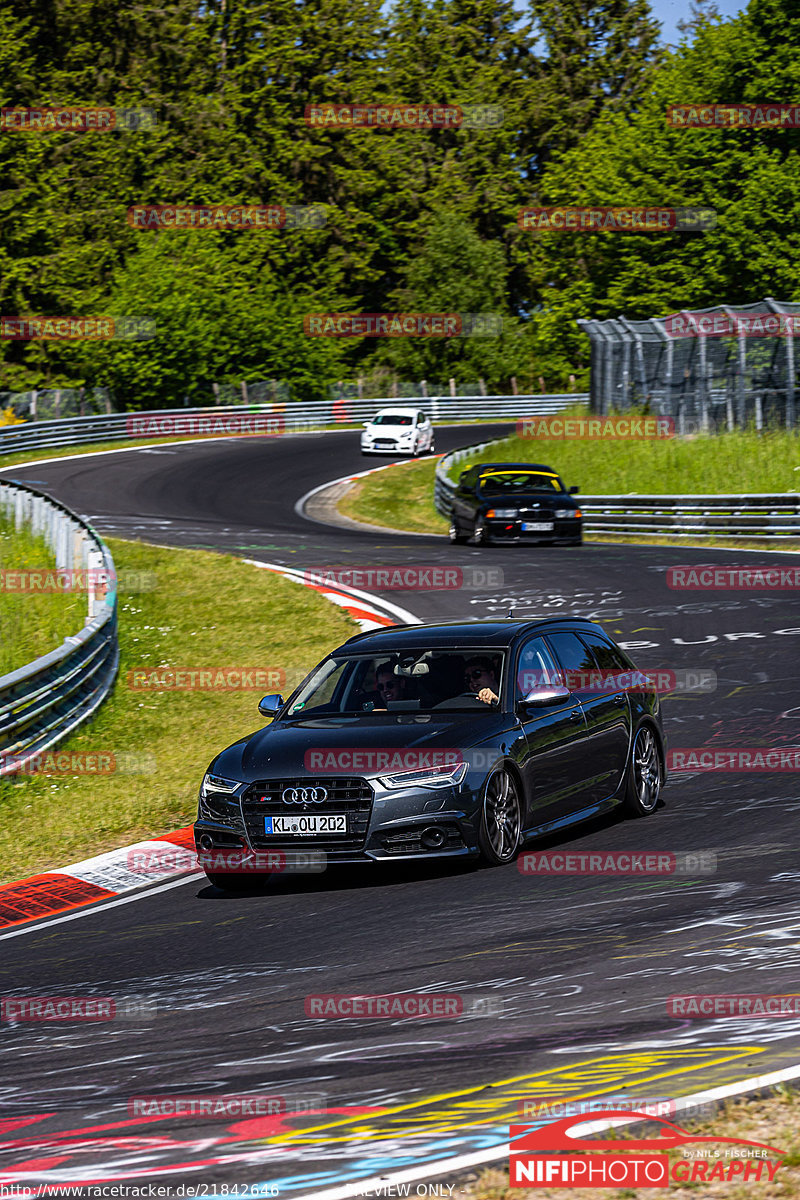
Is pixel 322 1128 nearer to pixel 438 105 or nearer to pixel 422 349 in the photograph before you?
pixel 422 349

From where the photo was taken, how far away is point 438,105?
299 ft

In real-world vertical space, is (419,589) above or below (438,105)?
below

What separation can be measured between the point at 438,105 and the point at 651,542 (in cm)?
6571

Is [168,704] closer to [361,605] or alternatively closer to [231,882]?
[361,605]

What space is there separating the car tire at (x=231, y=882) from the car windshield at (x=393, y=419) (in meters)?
42.5

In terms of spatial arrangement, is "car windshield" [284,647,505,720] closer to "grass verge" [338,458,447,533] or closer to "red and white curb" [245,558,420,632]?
"red and white curb" [245,558,420,632]

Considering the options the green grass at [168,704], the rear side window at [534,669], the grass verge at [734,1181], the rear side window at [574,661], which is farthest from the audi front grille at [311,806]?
the grass verge at [734,1181]

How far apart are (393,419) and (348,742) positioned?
4312 centimetres

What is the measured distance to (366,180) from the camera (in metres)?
86.1

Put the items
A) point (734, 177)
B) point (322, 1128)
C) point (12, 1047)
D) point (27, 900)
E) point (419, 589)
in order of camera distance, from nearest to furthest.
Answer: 1. point (322, 1128)
2. point (12, 1047)
3. point (27, 900)
4. point (419, 589)
5. point (734, 177)

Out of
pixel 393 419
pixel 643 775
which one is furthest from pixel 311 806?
pixel 393 419

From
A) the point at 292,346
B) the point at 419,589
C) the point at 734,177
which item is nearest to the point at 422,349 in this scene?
the point at 292,346

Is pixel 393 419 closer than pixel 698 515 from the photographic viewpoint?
No

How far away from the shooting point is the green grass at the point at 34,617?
17219 mm
